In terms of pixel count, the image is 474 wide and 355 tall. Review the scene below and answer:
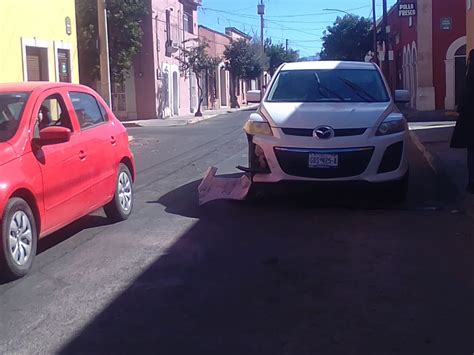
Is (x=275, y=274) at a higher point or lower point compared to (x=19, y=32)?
lower

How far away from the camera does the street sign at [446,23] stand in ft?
114

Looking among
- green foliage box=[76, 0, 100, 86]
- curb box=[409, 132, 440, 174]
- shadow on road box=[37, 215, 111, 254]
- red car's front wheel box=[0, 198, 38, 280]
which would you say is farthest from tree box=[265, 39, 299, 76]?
red car's front wheel box=[0, 198, 38, 280]

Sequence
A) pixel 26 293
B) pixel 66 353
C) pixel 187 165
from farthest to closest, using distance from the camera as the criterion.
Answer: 1. pixel 187 165
2. pixel 26 293
3. pixel 66 353

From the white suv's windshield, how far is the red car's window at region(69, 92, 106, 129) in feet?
8.30

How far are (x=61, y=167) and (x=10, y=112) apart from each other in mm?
688

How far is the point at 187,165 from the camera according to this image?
48.9 feet

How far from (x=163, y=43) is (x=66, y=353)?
37018 mm

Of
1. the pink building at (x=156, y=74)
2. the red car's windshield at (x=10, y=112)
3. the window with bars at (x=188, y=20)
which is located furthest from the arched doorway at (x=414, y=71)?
the red car's windshield at (x=10, y=112)

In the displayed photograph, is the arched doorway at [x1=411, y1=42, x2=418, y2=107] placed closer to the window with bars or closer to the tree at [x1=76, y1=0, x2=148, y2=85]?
the tree at [x1=76, y1=0, x2=148, y2=85]

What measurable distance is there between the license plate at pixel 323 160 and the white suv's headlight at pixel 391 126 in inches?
23.9

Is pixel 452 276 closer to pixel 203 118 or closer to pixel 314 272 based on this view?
pixel 314 272

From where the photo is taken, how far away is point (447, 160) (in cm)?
1292

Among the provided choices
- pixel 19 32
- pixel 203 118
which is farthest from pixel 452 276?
pixel 203 118

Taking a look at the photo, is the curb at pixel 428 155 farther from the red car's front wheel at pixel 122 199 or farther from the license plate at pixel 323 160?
the red car's front wheel at pixel 122 199
